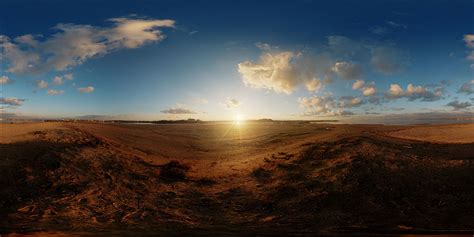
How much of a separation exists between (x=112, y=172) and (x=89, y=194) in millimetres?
3190

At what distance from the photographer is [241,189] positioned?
15.3 metres

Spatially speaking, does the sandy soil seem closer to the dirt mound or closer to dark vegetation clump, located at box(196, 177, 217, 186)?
the dirt mound

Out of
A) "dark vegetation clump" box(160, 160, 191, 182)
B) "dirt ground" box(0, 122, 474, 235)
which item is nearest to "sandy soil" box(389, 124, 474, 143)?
"dirt ground" box(0, 122, 474, 235)

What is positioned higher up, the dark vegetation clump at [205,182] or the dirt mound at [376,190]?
the dirt mound at [376,190]

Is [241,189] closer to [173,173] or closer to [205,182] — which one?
Result: [205,182]

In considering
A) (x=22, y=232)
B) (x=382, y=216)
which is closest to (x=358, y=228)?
(x=382, y=216)

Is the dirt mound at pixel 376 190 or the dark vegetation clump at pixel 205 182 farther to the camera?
the dark vegetation clump at pixel 205 182

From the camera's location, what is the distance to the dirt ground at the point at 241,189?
33.0ft

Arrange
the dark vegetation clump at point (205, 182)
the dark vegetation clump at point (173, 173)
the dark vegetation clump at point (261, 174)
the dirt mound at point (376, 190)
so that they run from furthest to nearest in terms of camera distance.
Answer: the dark vegetation clump at point (173, 173), the dark vegetation clump at point (261, 174), the dark vegetation clump at point (205, 182), the dirt mound at point (376, 190)

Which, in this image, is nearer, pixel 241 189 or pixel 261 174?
pixel 241 189

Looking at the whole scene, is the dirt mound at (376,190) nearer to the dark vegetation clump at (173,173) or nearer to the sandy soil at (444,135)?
the sandy soil at (444,135)

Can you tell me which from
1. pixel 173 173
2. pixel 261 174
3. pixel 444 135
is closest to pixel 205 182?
pixel 173 173

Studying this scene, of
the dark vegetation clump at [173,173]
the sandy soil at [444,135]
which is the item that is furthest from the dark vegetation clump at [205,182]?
the sandy soil at [444,135]

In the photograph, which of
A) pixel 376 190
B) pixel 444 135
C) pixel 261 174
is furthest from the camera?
pixel 444 135
